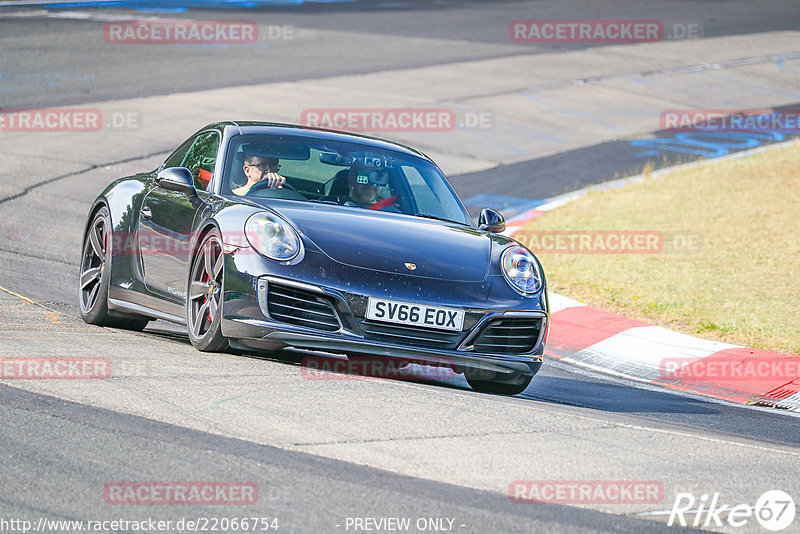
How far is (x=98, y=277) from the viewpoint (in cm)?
810

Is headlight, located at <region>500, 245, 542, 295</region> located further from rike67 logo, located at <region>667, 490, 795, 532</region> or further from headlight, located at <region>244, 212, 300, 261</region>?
rike67 logo, located at <region>667, 490, 795, 532</region>

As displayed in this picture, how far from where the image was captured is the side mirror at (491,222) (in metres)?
7.66

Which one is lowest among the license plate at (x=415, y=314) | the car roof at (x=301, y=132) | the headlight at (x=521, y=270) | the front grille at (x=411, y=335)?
the front grille at (x=411, y=335)

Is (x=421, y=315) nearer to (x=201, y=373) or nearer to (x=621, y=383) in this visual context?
(x=201, y=373)

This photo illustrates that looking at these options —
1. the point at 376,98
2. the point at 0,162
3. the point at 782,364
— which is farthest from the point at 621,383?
the point at 376,98

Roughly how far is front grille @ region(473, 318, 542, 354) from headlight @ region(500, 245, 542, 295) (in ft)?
0.62

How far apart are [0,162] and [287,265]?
9423 mm

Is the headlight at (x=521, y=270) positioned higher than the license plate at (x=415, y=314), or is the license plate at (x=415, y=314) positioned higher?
the headlight at (x=521, y=270)

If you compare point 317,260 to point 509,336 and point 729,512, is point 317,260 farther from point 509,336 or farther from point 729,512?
point 729,512

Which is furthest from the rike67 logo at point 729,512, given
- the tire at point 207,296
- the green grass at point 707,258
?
the green grass at point 707,258

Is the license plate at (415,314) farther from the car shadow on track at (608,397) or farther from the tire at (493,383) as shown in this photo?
the car shadow on track at (608,397)

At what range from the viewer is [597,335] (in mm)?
9312

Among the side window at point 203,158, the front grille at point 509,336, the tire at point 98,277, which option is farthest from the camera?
the tire at point 98,277

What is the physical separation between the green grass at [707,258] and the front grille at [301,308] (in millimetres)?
3951
